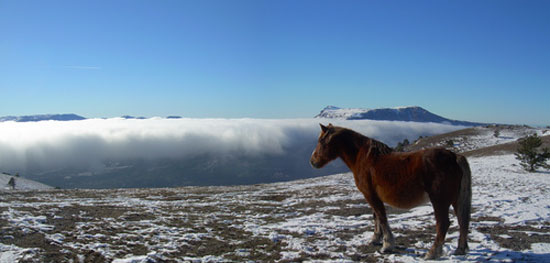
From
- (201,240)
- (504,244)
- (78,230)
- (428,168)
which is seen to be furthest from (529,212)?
(78,230)

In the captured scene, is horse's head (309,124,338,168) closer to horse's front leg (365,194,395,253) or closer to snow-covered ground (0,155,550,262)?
horse's front leg (365,194,395,253)

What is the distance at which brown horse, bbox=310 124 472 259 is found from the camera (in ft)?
17.5

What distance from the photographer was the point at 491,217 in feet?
31.2

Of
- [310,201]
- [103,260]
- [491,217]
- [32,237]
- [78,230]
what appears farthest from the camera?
[310,201]

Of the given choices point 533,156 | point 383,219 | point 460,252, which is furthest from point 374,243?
point 533,156

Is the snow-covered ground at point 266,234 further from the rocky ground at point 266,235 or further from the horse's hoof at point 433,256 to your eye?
the horse's hoof at point 433,256

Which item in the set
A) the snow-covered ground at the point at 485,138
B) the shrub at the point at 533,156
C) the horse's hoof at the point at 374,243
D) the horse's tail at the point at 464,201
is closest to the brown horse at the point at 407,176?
the horse's tail at the point at 464,201

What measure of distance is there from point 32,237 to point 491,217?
46.6 ft

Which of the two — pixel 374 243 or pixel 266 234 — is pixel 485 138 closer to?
pixel 374 243

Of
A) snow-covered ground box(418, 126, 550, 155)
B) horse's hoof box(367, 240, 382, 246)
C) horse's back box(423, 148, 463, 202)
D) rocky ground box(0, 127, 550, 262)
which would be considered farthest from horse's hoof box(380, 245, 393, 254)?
snow-covered ground box(418, 126, 550, 155)

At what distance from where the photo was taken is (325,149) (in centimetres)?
657

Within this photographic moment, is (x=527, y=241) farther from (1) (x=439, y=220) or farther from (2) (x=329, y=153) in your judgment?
(2) (x=329, y=153)

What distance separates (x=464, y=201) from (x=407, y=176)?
1.32 meters

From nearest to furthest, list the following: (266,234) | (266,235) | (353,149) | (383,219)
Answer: (383,219), (353,149), (266,235), (266,234)
